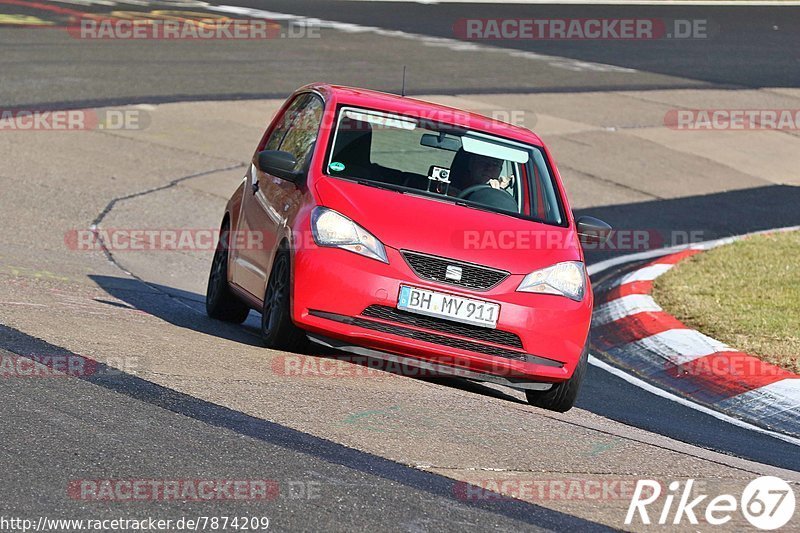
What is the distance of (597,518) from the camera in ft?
18.0

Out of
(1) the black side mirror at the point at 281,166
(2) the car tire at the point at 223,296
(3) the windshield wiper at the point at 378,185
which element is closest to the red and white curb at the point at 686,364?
(3) the windshield wiper at the point at 378,185

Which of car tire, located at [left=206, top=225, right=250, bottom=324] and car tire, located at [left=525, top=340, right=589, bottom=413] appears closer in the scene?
car tire, located at [left=525, top=340, right=589, bottom=413]

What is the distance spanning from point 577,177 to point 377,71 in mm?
6151

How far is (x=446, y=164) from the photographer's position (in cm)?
877

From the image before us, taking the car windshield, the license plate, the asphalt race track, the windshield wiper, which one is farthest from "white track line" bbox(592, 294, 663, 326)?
the license plate

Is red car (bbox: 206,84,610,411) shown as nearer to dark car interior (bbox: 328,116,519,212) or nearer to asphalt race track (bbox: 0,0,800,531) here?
dark car interior (bbox: 328,116,519,212)

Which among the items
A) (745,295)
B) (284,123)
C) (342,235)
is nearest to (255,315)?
(284,123)

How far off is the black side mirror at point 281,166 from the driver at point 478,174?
954mm

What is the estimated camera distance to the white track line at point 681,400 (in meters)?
8.19

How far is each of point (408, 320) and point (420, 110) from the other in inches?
75.0

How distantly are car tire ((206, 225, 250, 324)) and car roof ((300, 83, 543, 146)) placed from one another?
1352mm

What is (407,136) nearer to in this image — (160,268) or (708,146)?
(160,268)

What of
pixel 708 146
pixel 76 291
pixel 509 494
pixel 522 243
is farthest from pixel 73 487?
pixel 708 146

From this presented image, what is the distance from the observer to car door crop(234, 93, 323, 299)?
329 inches
